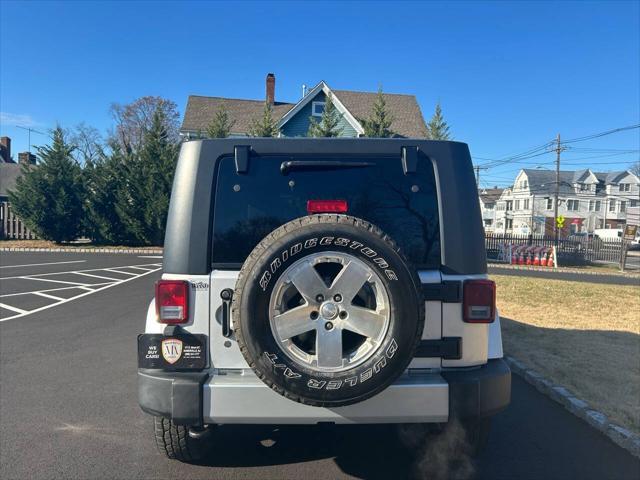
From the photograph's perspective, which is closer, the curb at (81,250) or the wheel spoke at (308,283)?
the wheel spoke at (308,283)

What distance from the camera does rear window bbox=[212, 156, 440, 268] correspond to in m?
2.90

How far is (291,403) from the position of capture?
8.58 ft

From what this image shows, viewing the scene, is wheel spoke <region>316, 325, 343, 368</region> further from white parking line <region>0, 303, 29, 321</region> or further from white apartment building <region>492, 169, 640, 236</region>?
white apartment building <region>492, 169, 640, 236</region>

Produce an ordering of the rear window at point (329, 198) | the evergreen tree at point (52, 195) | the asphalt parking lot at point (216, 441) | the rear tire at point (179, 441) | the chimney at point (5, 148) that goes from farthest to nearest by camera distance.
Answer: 1. the chimney at point (5, 148)
2. the evergreen tree at point (52, 195)
3. the asphalt parking lot at point (216, 441)
4. the rear tire at point (179, 441)
5. the rear window at point (329, 198)

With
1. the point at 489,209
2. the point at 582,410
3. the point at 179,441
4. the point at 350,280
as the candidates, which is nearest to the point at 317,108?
the point at 582,410

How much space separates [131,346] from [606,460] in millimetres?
5729

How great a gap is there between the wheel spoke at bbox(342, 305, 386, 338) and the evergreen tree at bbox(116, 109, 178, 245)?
22625mm

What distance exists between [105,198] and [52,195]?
2635 millimetres

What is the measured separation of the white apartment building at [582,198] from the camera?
225 feet

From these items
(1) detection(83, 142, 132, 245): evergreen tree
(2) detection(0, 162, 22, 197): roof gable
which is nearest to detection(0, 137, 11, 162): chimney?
(2) detection(0, 162, 22, 197): roof gable

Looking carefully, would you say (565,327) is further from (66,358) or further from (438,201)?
(66,358)

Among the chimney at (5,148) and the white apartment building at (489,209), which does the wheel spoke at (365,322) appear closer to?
the chimney at (5,148)

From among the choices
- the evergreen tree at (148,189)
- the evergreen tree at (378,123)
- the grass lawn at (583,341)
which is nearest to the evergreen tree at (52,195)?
the evergreen tree at (148,189)

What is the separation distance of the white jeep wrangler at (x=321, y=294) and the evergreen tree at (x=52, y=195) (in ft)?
80.5
